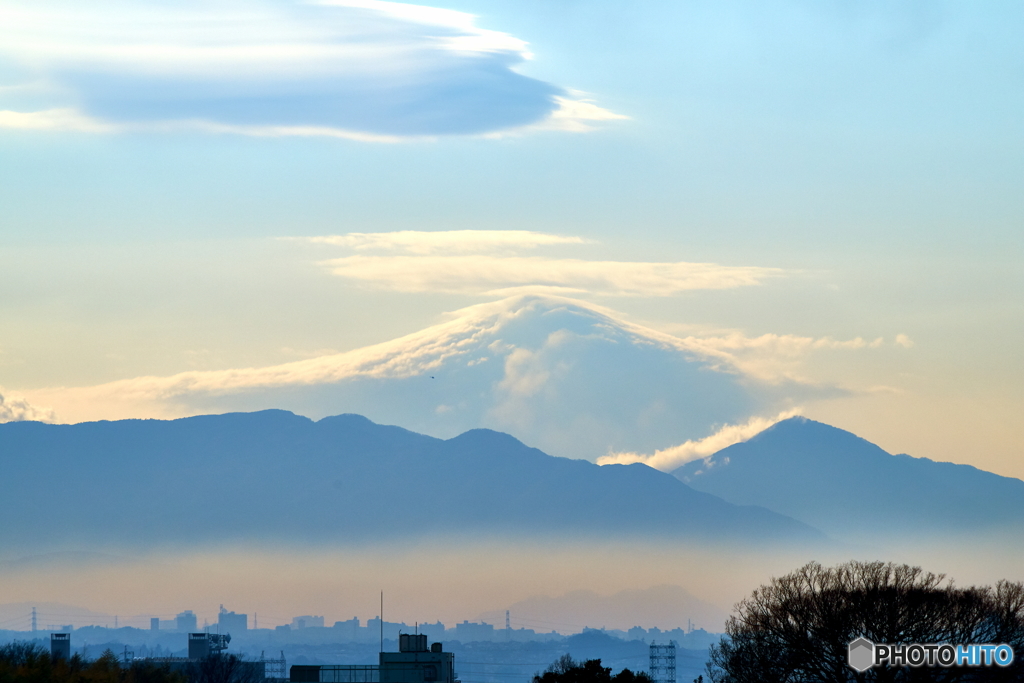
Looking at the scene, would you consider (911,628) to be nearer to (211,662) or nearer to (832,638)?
(832,638)

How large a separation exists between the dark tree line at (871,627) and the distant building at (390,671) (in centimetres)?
3038

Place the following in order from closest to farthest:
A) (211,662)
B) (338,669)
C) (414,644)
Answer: (338,669), (414,644), (211,662)

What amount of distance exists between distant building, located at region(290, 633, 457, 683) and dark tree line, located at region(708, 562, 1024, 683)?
1196 inches

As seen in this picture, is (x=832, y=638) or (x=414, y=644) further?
(x=414, y=644)

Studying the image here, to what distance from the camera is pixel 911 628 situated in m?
105

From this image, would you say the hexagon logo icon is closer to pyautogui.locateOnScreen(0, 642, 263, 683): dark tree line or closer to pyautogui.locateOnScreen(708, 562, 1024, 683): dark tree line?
pyautogui.locateOnScreen(708, 562, 1024, 683): dark tree line

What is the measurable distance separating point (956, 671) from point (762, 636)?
15.1 m

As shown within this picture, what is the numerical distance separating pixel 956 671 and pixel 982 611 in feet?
32.3

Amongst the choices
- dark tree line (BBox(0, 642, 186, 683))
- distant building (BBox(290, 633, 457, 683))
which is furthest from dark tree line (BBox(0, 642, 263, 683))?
distant building (BBox(290, 633, 457, 683))

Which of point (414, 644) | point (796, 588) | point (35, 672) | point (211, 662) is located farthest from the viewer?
point (211, 662)

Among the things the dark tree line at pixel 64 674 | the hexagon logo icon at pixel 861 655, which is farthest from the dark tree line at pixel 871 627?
the dark tree line at pixel 64 674

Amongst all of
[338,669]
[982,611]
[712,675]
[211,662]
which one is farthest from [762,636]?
[211,662]

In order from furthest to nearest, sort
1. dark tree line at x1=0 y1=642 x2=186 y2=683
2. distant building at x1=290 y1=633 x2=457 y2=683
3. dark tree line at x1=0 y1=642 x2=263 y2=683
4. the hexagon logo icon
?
1. distant building at x1=290 y1=633 x2=457 y2=683
2. dark tree line at x1=0 y1=642 x2=263 y2=683
3. dark tree line at x1=0 y1=642 x2=186 y2=683
4. the hexagon logo icon

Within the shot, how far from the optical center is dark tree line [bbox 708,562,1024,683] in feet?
332
